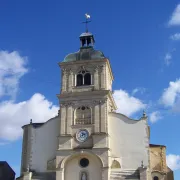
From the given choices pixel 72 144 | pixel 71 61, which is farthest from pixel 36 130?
pixel 71 61

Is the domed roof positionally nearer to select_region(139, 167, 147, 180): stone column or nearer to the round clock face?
the round clock face

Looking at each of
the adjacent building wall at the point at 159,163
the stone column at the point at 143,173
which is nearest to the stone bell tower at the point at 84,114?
the stone column at the point at 143,173

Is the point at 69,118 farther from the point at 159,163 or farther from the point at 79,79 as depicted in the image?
the point at 159,163

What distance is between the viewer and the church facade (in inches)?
1353

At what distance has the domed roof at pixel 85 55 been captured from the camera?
129 ft

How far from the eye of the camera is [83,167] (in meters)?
34.7

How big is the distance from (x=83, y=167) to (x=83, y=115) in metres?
5.42

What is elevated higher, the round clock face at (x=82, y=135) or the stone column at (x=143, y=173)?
the round clock face at (x=82, y=135)

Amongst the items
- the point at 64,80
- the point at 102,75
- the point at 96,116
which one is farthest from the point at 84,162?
the point at 102,75

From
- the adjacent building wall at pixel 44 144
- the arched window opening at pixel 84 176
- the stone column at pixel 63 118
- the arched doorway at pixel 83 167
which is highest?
the stone column at pixel 63 118

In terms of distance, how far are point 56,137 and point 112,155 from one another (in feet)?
20.6

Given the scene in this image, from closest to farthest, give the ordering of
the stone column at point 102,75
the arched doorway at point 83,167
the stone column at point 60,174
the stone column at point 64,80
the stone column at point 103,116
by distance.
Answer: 1. the stone column at point 60,174
2. the arched doorway at point 83,167
3. the stone column at point 103,116
4. the stone column at point 102,75
5. the stone column at point 64,80

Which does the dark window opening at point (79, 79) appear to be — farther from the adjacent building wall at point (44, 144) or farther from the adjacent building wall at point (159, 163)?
the adjacent building wall at point (159, 163)

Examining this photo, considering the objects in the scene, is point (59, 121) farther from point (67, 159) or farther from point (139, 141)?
point (139, 141)
